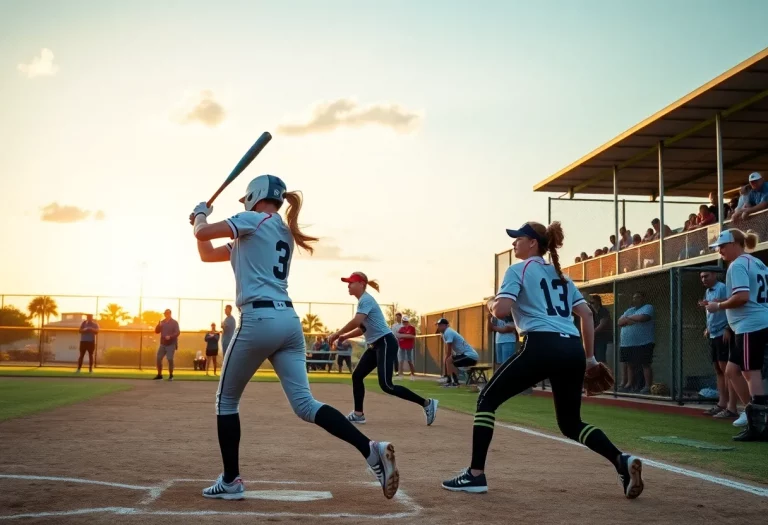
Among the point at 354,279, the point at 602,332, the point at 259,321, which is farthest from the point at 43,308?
the point at 259,321

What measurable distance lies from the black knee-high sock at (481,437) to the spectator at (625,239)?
63.7 feet

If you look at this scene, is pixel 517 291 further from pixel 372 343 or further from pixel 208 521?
pixel 372 343

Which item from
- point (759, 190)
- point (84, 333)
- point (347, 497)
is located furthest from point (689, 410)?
point (84, 333)

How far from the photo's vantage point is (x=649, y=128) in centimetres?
2258

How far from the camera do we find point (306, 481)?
21.7 feet

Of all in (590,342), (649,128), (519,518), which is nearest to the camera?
(519,518)

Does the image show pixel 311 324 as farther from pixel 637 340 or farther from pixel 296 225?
pixel 296 225

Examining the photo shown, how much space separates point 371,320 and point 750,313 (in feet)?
15.7

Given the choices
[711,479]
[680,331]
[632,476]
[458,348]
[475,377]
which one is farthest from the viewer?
[475,377]

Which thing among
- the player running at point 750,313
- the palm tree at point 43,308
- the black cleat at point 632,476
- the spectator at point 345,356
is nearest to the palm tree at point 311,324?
the spectator at point 345,356

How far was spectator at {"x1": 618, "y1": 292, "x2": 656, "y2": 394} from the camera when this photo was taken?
16.8 meters

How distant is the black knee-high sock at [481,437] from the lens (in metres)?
6.25

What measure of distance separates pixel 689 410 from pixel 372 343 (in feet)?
19.7

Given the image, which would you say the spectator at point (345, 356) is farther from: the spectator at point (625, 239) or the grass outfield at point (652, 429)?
the grass outfield at point (652, 429)
